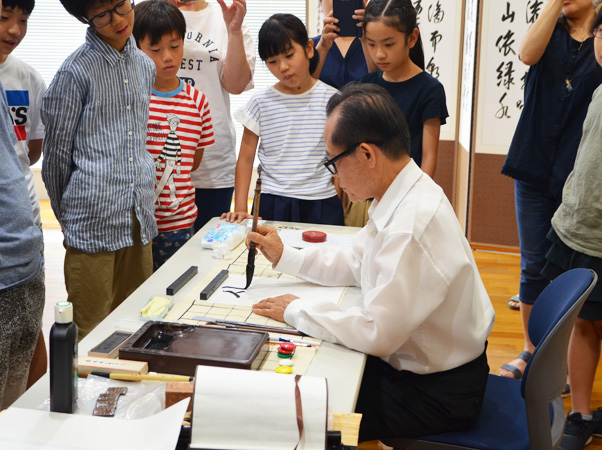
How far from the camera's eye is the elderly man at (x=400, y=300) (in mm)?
1418

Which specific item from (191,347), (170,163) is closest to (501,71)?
(170,163)

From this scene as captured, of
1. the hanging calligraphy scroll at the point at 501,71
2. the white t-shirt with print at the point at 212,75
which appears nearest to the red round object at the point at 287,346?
the white t-shirt with print at the point at 212,75

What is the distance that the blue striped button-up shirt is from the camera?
72.8 inches

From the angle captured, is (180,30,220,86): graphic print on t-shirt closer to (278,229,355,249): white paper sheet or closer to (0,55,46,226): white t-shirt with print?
(0,55,46,226): white t-shirt with print

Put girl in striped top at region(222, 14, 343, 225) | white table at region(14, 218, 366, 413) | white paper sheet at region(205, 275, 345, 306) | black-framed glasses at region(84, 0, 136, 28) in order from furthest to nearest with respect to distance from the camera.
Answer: girl in striped top at region(222, 14, 343, 225) < black-framed glasses at region(84, 0, 136, 28) < white paper sheet at region(205, 275, 345, 306) < white table at region(14, 218, 366, 413)

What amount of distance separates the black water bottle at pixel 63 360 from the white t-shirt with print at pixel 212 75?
1.68 m

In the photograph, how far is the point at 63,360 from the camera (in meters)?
1.10

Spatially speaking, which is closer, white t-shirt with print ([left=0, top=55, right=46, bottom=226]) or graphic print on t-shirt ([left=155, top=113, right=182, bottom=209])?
white t-shirt with print ([left=0, top=55, right=46, bottom=226])

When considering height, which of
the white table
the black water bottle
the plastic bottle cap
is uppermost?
the plastic bottle cap

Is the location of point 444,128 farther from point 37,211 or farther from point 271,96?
point 37,211

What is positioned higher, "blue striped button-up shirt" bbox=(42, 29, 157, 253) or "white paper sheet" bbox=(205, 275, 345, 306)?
"blue striped button-up shirt" bbox=(42, 29, 157, 253)

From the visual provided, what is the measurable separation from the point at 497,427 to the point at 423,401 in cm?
20

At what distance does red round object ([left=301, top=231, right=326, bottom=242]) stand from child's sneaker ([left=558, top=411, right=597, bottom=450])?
3.57ft

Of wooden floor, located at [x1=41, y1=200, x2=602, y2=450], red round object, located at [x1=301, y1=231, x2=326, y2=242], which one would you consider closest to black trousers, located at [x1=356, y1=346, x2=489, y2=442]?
red round object, located at [x1=301, y1=231, x2=326, y2=242]
